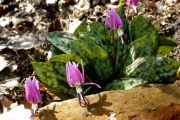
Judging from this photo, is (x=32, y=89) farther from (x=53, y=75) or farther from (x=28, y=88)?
(x=53, y=75)

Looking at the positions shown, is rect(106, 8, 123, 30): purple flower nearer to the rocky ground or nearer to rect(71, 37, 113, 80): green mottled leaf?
rect(71, 37, 113, 80): green mottled leaf

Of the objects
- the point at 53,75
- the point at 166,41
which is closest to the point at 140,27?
the point at 166,41

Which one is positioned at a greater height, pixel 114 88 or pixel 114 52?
pixel 114 52

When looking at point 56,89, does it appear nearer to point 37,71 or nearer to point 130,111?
point 37,71

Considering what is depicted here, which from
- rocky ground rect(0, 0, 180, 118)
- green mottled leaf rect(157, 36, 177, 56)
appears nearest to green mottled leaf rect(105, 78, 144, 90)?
green mottled leaf rect(157, 36, 177, 56)

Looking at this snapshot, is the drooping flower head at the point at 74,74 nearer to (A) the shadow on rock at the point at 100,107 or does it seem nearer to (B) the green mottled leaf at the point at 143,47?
(A) the shadow on rock at the point at 100,107

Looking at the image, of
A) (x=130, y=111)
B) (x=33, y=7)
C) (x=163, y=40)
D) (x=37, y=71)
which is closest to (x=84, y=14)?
(x=33, y=7)

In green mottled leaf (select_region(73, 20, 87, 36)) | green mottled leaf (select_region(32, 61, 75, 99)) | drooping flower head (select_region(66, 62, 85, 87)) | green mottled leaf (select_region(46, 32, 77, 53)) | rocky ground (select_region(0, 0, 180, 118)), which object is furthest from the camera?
rocky ground (select_region(0, 0, 180, 118))
